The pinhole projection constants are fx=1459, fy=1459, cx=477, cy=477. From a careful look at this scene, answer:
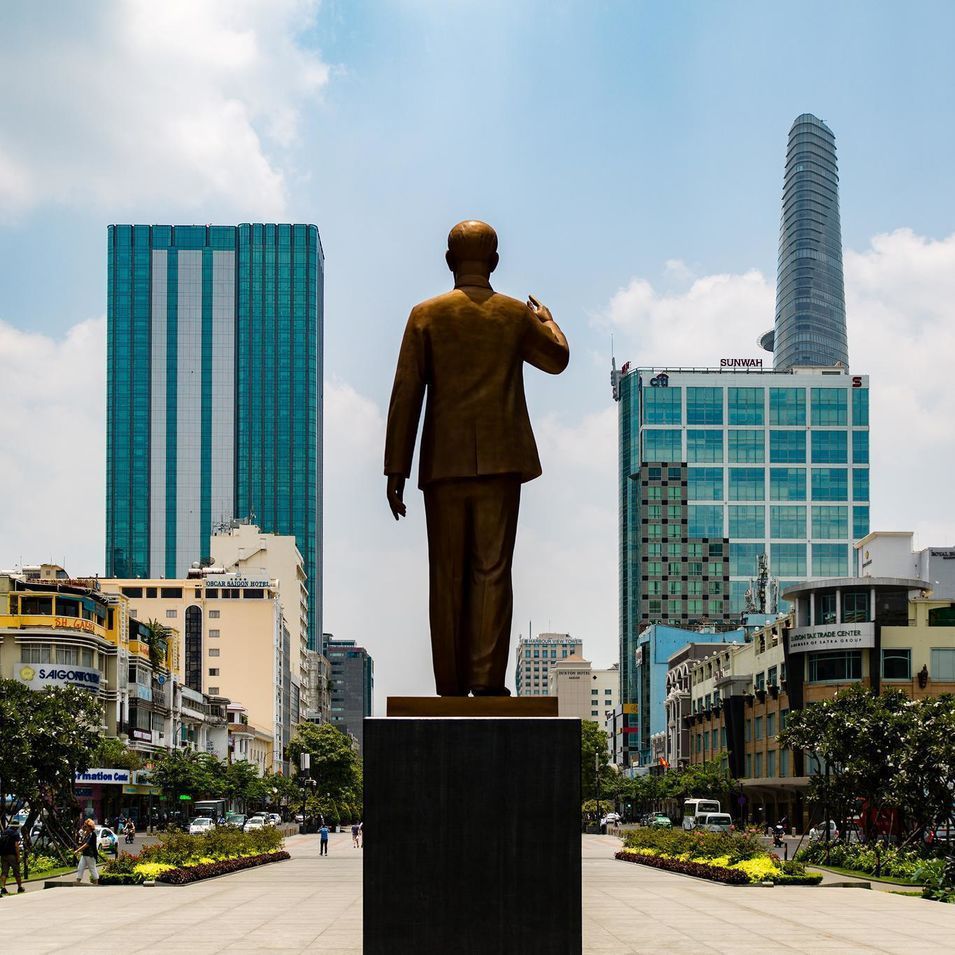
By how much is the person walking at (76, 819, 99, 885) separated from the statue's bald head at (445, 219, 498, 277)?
25.0 meters

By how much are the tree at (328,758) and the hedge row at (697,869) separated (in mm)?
63711

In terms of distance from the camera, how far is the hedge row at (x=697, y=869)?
1453 inches

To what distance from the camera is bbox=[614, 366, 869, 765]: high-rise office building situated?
16075cm

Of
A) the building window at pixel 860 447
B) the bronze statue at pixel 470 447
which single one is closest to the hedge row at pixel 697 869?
the bronze statue at pixel 470 447

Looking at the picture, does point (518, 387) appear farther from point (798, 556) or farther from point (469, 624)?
point (798, 556)

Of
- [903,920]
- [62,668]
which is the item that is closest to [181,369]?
[62,668]

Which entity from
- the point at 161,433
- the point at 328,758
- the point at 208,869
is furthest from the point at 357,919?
the point at 161,433

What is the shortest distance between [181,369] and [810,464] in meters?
86.7

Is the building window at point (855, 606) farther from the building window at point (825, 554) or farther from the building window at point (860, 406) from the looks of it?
the building window at point (860, 406)

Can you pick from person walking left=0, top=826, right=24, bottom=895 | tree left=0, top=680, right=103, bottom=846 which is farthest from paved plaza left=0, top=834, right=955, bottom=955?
tree left=0, top=680, right=103, bottom=846

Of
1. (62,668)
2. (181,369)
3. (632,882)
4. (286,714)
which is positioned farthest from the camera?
(181,369)

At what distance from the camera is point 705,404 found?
163250mm

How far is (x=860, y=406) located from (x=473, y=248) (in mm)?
154045

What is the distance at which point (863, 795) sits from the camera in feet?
144
